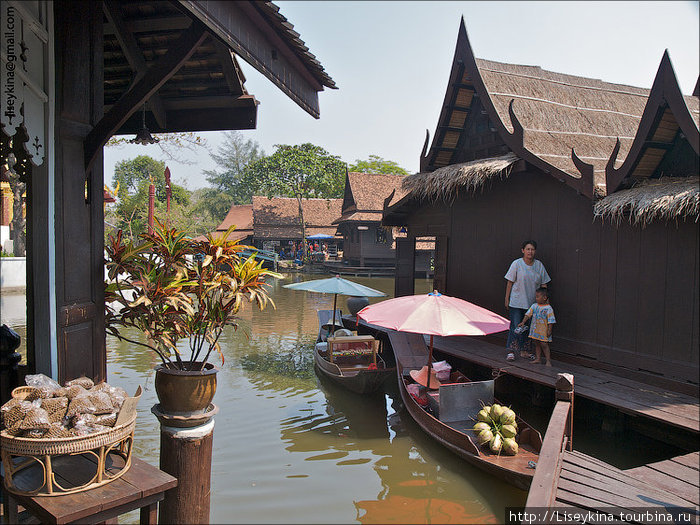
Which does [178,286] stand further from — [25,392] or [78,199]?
[25,392]

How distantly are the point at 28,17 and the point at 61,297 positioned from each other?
1.94 meters

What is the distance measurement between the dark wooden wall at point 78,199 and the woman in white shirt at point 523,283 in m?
5.91

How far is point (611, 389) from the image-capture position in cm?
642

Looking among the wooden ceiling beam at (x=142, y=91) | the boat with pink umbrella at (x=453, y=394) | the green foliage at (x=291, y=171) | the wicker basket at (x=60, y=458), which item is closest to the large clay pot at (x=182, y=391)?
the wicker basket at (x=60, y=458)

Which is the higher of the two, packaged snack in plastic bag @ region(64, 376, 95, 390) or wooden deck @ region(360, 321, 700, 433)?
packaged snack in plastic bag @ region(64, 376, 95, 390)

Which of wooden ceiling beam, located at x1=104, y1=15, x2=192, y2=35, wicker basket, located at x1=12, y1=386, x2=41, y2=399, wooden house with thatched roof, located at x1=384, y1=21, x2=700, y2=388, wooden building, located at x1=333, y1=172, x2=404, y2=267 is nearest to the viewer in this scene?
wicker basket, located at x1=12, y1=386, x2=41, y2=399

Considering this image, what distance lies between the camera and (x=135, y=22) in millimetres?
4785

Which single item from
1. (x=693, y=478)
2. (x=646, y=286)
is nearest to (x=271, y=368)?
(x=646, y=286)

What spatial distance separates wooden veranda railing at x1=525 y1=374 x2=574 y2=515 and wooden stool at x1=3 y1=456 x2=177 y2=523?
7.45ft

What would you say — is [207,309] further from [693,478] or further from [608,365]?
[608,365]

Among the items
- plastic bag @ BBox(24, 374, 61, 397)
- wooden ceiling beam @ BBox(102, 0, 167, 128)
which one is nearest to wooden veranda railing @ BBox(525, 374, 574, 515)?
plastic bag @ BBox(24, 374, 61, 397)

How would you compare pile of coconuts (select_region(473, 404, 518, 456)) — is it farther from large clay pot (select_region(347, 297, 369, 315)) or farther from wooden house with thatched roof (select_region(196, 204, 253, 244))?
wooden house with thatched roof (select_region(196, 204, 253, 244))

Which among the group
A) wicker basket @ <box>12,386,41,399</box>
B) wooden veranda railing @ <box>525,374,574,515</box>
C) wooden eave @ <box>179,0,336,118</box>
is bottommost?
wooden veranda railing @ <box>525,374,574,515</box>

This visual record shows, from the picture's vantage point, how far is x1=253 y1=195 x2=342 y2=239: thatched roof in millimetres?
41375
